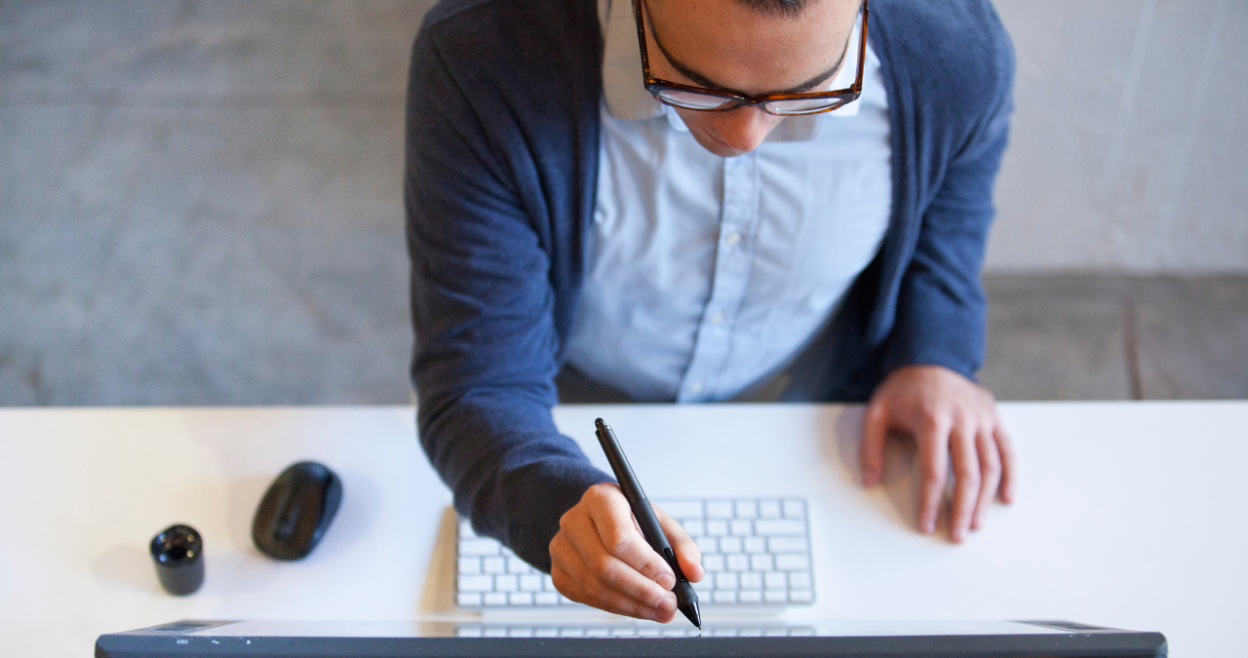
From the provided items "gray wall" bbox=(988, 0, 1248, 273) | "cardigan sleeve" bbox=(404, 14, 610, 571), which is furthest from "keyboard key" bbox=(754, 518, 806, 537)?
"gray wall" bbox=(988, 0, 1248, 273)

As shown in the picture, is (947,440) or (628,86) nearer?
(628,86)

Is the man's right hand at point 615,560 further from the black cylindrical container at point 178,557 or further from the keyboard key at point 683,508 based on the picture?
the black cylindrical container at point 178,557

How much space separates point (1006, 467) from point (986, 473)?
3 cm

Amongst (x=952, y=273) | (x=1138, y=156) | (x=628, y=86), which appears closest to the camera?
(x=628, y=86)

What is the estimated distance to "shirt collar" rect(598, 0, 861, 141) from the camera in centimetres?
75

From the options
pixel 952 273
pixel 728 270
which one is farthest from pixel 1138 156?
pixel 728 270

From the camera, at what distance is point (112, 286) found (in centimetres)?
195

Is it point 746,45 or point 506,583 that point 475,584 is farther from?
point 746,45

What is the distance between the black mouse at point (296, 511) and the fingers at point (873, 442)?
21.6 inches

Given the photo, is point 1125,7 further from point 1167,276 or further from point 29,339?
point 29,339

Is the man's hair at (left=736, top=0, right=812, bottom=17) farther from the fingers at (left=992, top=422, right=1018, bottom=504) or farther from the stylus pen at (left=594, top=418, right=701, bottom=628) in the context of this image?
the fingers at (left=992, top=422, right=1018, bottom=504)

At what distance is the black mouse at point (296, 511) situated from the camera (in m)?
0.82

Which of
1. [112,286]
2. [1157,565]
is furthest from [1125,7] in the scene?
[112,286]

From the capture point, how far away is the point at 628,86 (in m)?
0.76
